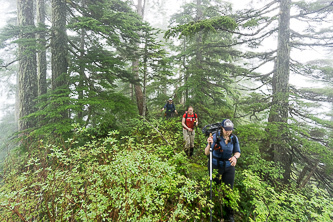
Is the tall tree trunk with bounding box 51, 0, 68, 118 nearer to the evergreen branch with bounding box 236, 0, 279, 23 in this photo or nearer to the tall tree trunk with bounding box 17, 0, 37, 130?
the tall tree trunk with bounding box 17, 0, 37, 130

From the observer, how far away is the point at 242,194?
4473 mm

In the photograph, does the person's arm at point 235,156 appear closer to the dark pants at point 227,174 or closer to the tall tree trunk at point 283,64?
the dark pants at point 227,174

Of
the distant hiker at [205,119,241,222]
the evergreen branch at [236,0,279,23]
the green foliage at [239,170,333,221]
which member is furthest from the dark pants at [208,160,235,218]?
the evergreen branch at [236,0,279,23]

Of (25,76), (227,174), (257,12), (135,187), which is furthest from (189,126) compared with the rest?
(25,76)

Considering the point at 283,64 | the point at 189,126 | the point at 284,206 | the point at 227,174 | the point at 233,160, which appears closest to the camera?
the point at 284,206

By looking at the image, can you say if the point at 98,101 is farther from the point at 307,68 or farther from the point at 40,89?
the point at 307,68

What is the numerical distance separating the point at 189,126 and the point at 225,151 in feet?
7.94

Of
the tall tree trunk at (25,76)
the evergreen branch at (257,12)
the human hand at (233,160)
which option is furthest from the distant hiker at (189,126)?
the tall tree trunk at (25,76)

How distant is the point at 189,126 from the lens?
235 inches

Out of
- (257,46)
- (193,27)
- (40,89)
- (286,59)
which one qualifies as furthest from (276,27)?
(40,89)

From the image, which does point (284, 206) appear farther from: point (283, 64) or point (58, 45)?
point (58, 45)

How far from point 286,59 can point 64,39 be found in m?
11.0

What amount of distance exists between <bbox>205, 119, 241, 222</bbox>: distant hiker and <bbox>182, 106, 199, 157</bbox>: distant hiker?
2110 mm

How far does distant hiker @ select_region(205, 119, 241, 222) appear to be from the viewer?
361 centimetres
